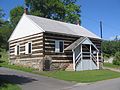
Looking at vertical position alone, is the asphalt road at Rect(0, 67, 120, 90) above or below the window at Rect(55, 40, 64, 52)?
below

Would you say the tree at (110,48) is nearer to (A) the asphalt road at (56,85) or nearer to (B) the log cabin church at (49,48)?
(B) the log cabin church at (49,48)

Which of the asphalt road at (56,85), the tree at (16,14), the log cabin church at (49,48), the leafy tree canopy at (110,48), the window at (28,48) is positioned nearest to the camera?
the asphalt road at (56,85)

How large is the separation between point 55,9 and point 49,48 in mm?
30173

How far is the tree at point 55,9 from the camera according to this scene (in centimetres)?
6205

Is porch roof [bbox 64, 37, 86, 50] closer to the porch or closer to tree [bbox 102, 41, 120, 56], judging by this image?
the porch

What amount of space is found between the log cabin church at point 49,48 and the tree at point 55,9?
76.1 feet

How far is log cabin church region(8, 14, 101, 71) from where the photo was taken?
33.7 metres

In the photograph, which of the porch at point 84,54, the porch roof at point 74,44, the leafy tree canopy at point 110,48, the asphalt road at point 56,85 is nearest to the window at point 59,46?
the porch roof at point 74,44

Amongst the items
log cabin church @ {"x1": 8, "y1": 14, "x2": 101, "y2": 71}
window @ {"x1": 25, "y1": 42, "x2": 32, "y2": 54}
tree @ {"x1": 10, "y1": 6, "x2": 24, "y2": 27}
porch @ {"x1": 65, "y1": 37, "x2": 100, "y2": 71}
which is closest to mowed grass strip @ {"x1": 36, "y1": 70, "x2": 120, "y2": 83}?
log cabin church @ {"x1": 8, "y1": 14, "x2": 101, "y2": 71}

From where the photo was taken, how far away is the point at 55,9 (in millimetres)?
62875

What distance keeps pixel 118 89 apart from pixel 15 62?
23.1m

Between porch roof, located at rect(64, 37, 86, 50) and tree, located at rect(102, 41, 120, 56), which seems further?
tree, located at rect(102, 41, 120, 56)

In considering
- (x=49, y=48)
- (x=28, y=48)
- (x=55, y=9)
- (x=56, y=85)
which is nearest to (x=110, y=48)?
(x=55, y=9)

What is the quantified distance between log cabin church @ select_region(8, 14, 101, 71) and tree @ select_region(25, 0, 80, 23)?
76.1 ft
